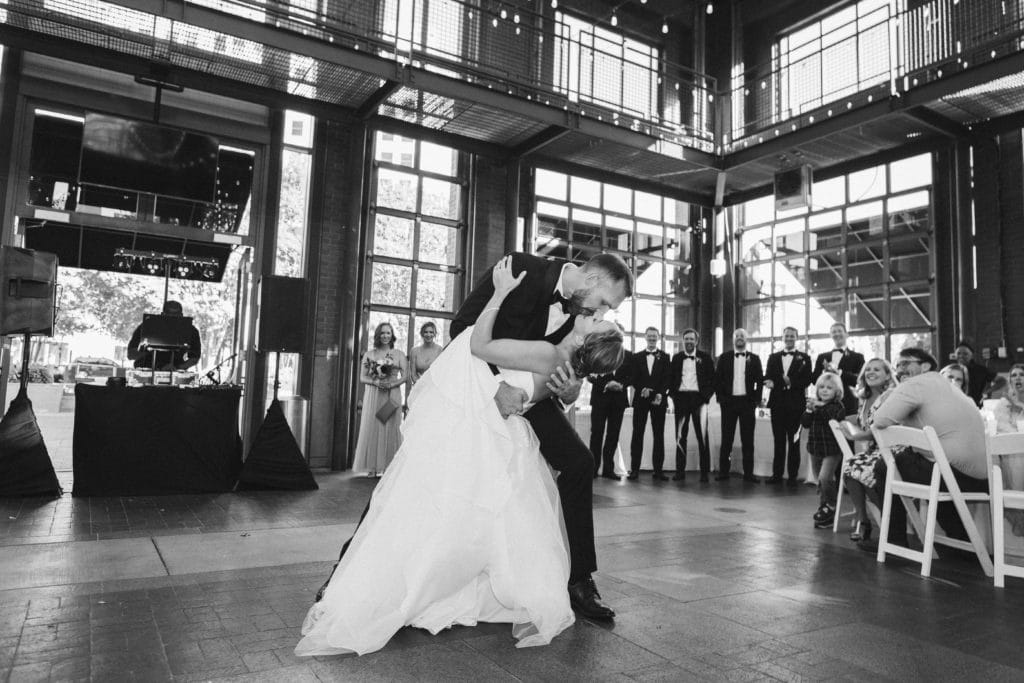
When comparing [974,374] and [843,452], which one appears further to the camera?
[974,374]

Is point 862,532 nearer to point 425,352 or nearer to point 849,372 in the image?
point 849,372

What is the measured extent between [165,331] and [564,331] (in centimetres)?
531

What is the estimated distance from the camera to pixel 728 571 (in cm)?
386

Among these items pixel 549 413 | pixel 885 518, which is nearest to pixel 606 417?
pixel 885 518

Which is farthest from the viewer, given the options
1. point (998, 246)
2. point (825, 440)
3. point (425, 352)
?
point (998, 246)

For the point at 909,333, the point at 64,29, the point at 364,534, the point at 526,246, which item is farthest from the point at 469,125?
the point at 364,534

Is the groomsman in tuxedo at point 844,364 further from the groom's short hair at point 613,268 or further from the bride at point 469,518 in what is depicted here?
the bride at point 469,518

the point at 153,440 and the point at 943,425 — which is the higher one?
the point at 943,425

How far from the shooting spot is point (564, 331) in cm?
296

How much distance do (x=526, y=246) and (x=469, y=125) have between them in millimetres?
1788

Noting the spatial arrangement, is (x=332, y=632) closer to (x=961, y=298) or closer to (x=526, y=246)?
(x=526, y=246)

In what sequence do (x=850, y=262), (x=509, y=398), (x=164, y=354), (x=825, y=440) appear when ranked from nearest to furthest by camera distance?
(x=509, y=398) < (x=825, y=440) < (x=164, y=354) < (x=850, y=262)

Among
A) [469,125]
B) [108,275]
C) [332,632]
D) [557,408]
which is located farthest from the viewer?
[469,125]

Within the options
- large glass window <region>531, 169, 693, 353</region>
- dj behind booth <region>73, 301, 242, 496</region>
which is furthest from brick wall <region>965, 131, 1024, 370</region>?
dj behind booth <region>73, 301, 242, 496</region>
